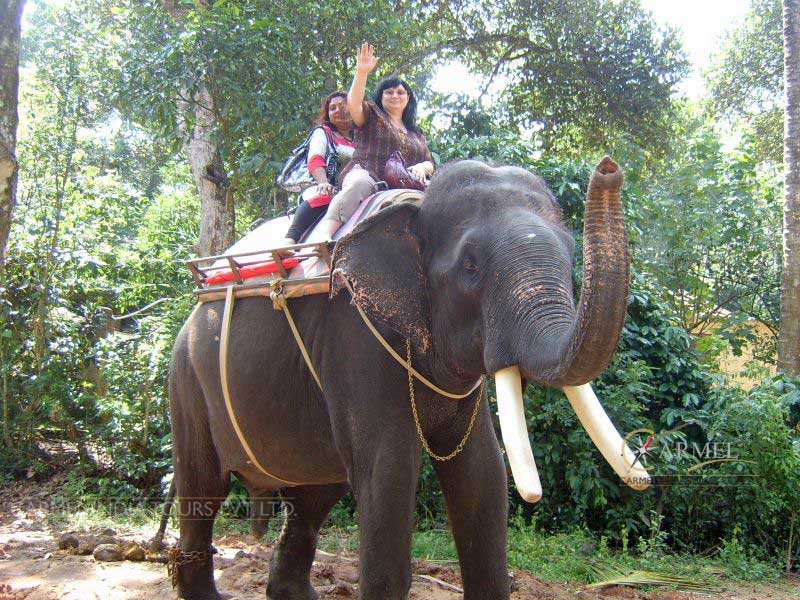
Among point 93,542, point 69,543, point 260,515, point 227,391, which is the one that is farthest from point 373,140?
point 69,543

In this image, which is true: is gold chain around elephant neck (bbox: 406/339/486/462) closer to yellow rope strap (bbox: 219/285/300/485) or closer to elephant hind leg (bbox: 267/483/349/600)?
yellow rope strap (bbox: 219/285/300/485)

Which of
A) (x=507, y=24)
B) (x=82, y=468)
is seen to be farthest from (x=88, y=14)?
(x=82, y=468)

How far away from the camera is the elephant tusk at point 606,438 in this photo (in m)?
2.49

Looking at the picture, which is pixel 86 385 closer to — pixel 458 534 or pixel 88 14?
pixel 458 534

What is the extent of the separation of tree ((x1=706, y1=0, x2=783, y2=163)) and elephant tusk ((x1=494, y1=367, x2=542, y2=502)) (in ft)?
49.3

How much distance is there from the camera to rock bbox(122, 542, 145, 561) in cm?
573

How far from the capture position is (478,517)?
357cm

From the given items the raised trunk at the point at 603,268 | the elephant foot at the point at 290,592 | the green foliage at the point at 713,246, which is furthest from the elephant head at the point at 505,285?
the green foliage at the point at 713,246

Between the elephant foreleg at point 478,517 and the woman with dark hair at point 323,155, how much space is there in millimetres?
1466

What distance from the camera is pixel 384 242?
3396 millimetres

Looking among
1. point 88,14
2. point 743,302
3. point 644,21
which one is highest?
point 88,14

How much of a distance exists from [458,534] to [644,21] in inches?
367

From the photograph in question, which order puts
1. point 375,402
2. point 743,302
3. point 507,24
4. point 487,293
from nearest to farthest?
point 487,293
point 375,402
point 743,302
point 507,24

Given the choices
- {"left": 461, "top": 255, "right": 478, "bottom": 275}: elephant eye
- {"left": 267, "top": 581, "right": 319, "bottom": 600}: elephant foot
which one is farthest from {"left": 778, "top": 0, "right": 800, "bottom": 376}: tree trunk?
{"left": 461, "top": 255, "right": 478, "bottom": 275}: elephant eye
